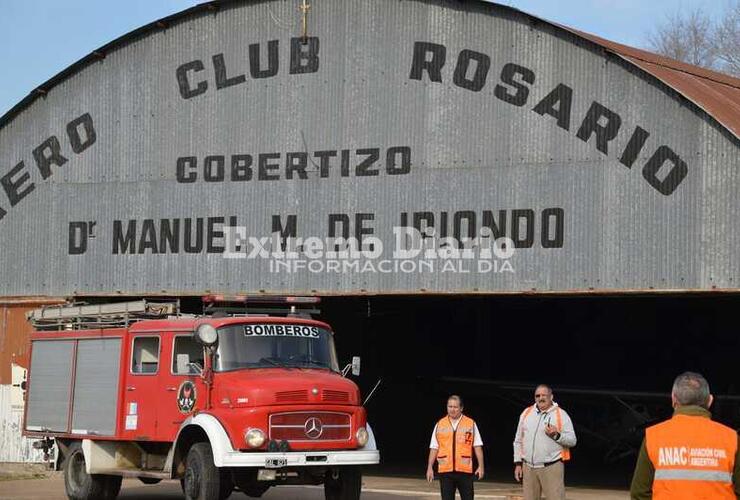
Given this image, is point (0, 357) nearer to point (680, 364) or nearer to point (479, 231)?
point (479, 231)

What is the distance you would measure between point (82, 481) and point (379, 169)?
25.4 ft

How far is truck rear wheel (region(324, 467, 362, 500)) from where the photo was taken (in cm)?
1606

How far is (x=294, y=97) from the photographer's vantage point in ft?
78.0

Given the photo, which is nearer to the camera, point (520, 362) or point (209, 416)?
point (209, 416)

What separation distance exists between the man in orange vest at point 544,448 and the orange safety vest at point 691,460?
606 cm

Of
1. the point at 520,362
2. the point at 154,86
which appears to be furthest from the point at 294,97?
the point at 520,362

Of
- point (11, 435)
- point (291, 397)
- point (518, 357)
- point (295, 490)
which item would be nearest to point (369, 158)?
point (295, 490)

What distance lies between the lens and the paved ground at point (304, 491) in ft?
66.3

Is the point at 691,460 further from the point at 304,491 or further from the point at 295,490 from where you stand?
the point at 295,490

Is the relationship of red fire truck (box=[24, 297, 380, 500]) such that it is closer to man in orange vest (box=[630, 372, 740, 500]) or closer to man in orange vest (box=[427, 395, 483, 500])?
man in orange vest (box=[427, 395, 483, 500])

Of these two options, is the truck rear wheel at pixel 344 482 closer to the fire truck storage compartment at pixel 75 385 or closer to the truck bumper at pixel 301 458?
the truck bumper at pixel 301 458

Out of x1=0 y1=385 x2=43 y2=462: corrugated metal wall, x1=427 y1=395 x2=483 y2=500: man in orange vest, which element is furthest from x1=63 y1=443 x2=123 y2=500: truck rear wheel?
x1=0 y1=385 x2=43 y2=462: corrugated metal wall

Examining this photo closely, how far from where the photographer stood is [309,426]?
51.4 ft

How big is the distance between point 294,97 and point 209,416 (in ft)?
30.8
